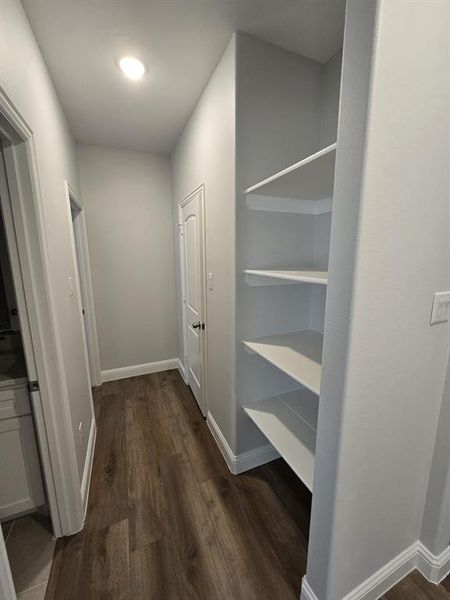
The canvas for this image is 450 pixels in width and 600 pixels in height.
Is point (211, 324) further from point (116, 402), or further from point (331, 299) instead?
point (116, 402)

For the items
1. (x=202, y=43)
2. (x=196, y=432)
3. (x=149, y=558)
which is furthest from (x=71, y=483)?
(x=202, y=43)

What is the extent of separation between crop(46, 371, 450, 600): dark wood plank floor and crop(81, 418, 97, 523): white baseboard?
0.16ft

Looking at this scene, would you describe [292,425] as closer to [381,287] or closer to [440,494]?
[440,494]

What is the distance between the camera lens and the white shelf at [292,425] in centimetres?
132

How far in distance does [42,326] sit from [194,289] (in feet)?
4.58

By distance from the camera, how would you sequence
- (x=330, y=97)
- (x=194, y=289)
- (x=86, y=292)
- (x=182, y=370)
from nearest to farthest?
(x=330, y=97) < (x=194, y=289) < (x=86, y=292) < (x=182, y=370)

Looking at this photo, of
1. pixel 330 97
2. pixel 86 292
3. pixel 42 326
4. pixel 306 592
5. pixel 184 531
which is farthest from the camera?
pixel 86 292

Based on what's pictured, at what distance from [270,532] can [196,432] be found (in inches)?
37.9

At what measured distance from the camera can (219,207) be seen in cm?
172

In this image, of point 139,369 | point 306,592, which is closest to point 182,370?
point 139,369

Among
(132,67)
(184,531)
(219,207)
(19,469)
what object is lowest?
(184,531)

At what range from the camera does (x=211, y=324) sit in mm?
2066

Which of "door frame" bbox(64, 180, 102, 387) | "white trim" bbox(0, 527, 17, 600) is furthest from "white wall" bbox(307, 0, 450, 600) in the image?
"door frame" bbox(64, 180, 102, 387)

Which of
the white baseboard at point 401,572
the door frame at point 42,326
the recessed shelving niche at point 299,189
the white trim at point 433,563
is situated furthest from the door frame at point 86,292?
the white trim at point 433,563
